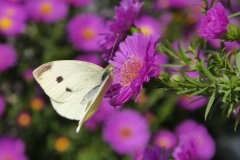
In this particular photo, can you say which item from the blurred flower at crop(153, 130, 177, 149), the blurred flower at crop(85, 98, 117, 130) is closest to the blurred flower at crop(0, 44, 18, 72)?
the blurred flower at crop(85, 98, 117, 130)

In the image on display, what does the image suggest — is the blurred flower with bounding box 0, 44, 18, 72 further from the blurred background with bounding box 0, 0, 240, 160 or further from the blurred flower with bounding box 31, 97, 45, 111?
the blurred flower with bounding box 31, 97, 45, 111

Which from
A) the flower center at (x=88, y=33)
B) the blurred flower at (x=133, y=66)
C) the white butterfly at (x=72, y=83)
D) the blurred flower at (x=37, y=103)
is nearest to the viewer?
the blurred flower at (x=133, y=66)

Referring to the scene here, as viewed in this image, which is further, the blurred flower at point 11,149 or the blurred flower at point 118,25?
the blurred flower at point 11,149

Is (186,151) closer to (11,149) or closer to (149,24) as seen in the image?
(11,149)

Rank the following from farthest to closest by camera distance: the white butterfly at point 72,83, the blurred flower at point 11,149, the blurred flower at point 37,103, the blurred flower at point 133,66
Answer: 1. the blurred flower at point 37,103
2. the blurred flower at point 11,149
3. the white butterfly at point 72,83
4. the blurred flower at point 133,66

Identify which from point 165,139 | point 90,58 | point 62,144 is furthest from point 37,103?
point 165,139

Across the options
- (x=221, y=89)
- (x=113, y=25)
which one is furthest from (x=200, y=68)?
(x=113, y=25)

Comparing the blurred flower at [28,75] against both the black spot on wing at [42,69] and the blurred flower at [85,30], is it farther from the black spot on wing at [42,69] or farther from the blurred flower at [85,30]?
the black spot on wing at [42,69]

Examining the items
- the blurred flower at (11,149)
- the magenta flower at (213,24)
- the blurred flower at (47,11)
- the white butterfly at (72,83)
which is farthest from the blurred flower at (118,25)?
the blurred flower at (47,11)

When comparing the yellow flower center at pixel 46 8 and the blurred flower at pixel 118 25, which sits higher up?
the blurred flower at pixel 118 25

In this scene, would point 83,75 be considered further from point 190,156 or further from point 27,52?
point 27,52
